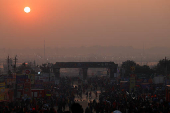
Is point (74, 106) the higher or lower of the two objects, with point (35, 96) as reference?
higher

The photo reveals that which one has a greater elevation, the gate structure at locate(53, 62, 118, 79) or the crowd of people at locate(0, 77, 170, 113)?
the gate structure at locate(53, 62, 118, 79)

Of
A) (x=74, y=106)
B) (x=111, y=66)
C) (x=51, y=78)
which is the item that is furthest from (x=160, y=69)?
(x=74, y=106)

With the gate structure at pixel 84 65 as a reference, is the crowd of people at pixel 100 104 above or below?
below

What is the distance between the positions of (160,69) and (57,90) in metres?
52.7

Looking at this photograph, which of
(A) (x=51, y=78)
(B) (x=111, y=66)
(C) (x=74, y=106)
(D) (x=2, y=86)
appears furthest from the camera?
(B) (x=111, y=66)

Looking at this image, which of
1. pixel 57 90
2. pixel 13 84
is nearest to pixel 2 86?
pixel 13 84

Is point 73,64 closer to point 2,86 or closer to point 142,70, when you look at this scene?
point 142,70

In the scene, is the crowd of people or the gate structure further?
the gate structure

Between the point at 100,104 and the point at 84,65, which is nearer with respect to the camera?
the point at 100,104

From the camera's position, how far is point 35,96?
3775cm

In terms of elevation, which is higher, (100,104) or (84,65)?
(84,65)

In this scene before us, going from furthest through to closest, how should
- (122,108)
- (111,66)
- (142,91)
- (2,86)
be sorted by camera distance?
(111,66)
(142,91)
(2,86)
(122,108)

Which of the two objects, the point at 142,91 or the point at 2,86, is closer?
the point at 2,86

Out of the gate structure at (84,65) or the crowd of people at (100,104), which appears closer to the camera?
the crowd of people at (100,104)
